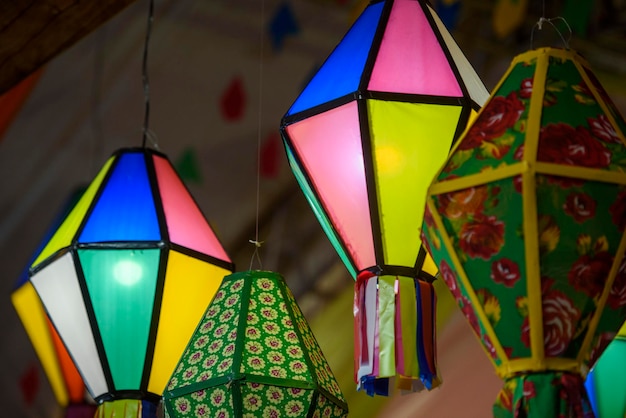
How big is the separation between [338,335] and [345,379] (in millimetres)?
343

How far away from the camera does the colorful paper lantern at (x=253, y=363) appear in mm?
2002

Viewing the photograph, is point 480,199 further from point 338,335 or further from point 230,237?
point 230,237

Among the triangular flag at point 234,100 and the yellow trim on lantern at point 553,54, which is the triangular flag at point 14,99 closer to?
the triangular flag at point 234,100

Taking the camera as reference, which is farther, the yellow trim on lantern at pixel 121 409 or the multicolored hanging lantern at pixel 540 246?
the yellow trim on lantern at pixel 121 409

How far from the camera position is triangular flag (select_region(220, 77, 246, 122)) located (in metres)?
5.88

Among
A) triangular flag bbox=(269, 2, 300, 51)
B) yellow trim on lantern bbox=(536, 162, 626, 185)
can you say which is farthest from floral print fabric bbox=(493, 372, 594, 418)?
triangular flag bbox=(269, 2, 300, 51)

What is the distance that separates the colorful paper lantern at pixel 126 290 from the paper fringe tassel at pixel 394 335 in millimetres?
513

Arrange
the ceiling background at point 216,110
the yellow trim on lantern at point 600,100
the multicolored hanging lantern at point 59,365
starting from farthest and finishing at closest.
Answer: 1. the ceiling background at point 216,110
2. the multicolored hanging lantern at point 59,365
3. the yellow trim on lantern at point 600,100

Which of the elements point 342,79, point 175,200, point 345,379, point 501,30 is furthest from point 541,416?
point 501,30

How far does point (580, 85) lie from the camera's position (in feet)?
5.56

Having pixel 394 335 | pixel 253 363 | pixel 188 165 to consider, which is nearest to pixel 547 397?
pixel 394 335

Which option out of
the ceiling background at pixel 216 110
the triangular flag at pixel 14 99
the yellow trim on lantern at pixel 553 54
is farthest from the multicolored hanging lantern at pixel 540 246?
the triangular flag at pixel 14 99

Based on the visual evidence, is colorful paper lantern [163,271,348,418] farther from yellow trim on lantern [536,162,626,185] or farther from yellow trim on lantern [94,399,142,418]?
yellow trim on lantern [536,162,626,185]

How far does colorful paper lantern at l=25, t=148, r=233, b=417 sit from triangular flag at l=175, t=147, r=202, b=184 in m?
3.38
